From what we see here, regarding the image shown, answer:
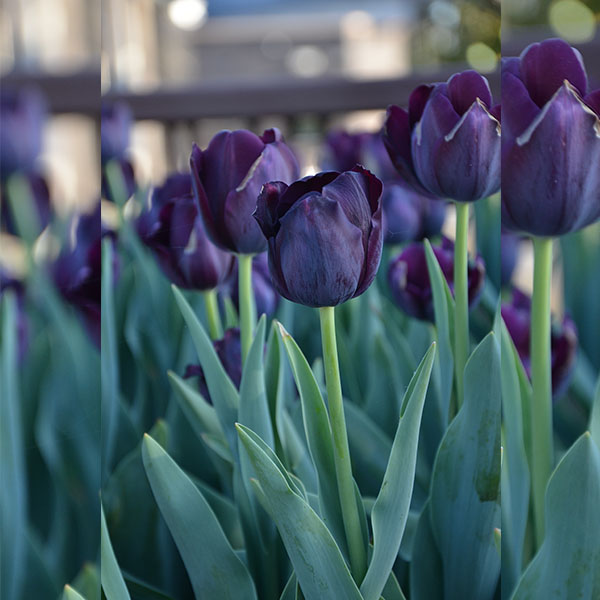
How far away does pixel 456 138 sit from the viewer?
1.12 ft

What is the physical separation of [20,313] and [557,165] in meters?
0.27

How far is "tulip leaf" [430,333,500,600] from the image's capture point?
1.14 feet

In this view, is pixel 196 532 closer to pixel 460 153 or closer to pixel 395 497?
pixel 395 497

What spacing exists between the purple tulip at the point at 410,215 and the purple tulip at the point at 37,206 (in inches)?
6.7

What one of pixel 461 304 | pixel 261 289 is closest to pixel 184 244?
pixel 261 289

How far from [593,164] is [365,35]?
0.57 ft

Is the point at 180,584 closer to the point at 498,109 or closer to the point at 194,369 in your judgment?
the point at 194,369

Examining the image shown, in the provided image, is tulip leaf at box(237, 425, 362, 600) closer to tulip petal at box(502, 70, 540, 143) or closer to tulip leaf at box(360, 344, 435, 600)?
tulip leaf at box(360, 344, 435, 600)

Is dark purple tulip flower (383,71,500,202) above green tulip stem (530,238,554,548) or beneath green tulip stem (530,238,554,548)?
above

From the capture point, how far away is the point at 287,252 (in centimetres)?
29

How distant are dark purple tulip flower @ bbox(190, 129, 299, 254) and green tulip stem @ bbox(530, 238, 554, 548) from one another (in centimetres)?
13

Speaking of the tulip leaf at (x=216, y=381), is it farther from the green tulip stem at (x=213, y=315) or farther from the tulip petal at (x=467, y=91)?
the tulip petal at (x=467, y=91)

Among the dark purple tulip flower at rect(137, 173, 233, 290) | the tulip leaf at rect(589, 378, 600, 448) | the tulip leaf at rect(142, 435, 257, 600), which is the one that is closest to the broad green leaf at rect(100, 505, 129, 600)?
the tulip leaf at rect(142, 435, 257, 600)

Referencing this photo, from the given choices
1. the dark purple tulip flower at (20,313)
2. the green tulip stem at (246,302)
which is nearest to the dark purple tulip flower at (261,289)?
the green tulip stem at (246,302)
